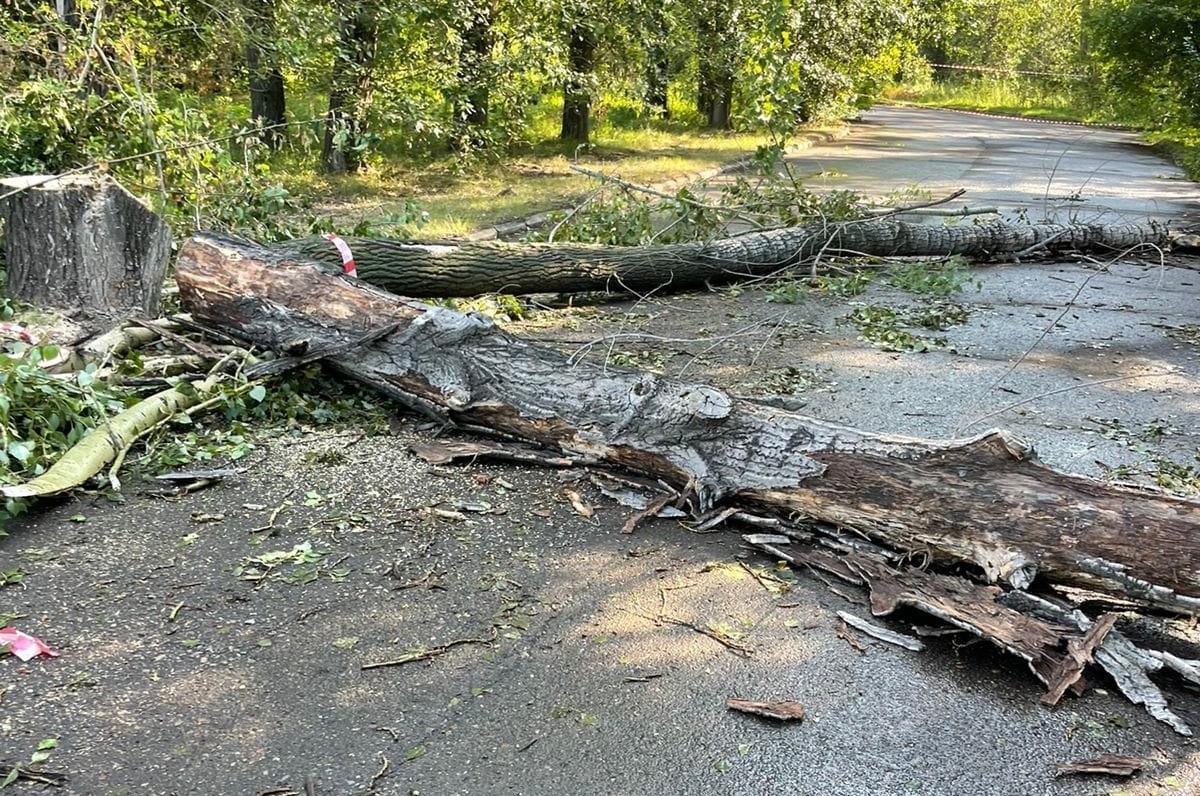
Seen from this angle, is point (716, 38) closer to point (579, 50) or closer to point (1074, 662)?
point (579, 50)

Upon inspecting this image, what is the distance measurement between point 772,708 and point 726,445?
1.37 meters

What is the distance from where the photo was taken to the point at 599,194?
8.65 metres

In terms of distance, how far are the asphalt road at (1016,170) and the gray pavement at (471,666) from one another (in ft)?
26.8

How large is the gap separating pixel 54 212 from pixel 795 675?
4.78 m

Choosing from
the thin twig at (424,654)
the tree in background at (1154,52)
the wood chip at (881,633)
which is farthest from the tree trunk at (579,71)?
the tree in background at (1154,52)

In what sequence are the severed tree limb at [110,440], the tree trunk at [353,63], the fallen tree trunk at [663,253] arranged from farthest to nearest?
the tree trunk at [353,63] → the fallen tree trunk at [663,253] → the severed tree limb at [110,440]

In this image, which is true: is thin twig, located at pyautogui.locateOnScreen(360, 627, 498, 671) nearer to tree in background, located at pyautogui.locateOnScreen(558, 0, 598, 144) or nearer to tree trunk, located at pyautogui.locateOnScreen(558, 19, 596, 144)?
tree in background, located at pyautogui.locateOnScreen(558, 0, 598, 144)

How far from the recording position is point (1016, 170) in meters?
16.4

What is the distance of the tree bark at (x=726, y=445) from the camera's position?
3211mm

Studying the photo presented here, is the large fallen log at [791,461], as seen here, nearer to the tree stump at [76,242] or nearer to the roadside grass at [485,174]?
the tree stump at [76,242]

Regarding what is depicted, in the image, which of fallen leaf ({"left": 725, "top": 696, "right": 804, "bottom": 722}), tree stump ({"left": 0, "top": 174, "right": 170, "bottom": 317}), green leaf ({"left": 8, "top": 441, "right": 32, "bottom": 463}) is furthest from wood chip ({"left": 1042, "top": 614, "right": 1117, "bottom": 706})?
tree stump ({"left": 0, "top": 174, "right": 170, "bottom": 317})

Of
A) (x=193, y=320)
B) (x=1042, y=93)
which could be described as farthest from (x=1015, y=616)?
(x=1042, y=93)

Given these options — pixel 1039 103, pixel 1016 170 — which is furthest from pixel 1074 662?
pixel 1039 103

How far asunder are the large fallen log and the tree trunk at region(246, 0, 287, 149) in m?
3.26
